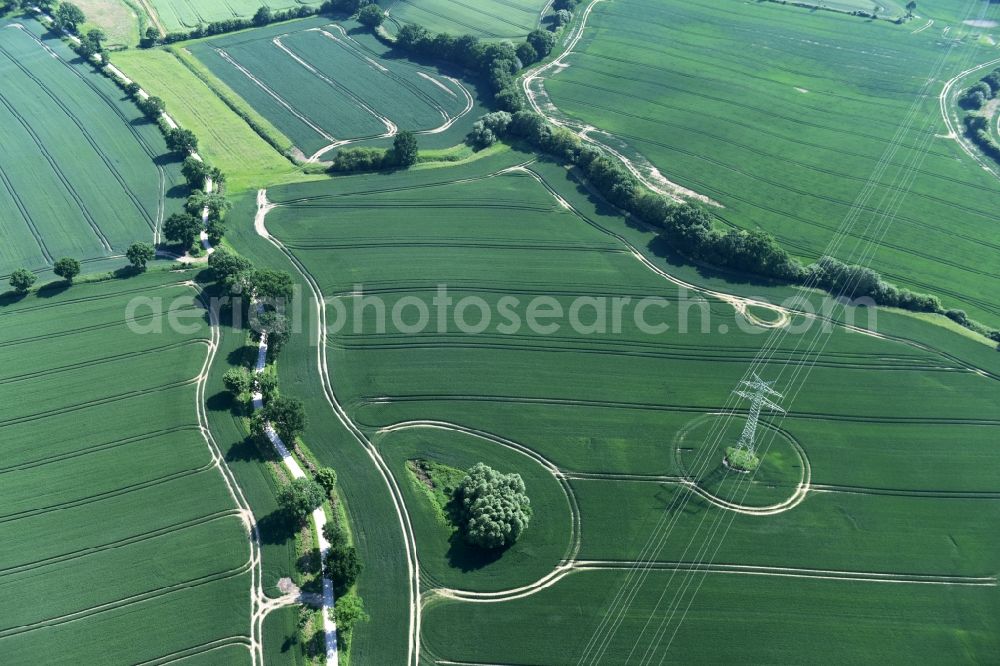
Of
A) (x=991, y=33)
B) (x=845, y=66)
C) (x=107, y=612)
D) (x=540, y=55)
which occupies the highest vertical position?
(x=991, y=33)

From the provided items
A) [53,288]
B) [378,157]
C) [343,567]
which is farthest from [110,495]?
[378,157]

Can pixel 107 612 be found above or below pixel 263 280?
below

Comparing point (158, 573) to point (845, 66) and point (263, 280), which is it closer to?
point (263, 280)

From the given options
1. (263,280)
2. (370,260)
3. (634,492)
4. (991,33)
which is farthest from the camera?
(991,33)

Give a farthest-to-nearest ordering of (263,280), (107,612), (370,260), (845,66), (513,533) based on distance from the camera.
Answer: (845,66) → (370,260) → (263,280) → (513,533) → (107,612)

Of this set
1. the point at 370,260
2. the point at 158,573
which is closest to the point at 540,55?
the point at 370,260

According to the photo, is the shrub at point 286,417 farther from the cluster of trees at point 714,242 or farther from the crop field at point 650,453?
the cluster of trees at point 714,242

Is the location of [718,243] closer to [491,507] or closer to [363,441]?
[491,507]
